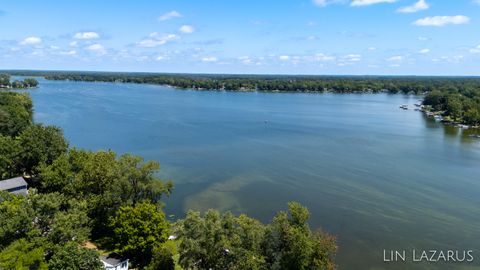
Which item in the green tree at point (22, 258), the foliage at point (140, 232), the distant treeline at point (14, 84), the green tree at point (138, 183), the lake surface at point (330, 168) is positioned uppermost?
the distant treeline at point (14, 84)

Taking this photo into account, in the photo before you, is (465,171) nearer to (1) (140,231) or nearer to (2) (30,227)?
(1) (140,231)

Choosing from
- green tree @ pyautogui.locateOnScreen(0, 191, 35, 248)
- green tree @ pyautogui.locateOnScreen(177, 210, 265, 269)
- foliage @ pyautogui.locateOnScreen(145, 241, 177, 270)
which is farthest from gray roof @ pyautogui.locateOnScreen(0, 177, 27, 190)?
green tree @ pyautogui.locateOnScreen(177, 210, 265, 269)

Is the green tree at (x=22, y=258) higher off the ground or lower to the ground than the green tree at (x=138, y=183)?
lower

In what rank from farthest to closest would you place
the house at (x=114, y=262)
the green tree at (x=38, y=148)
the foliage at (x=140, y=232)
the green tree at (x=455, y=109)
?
the green tree at (x=455, y=109)
the green tree at (x=38, y=148)
the foliage at (x=140, y=232)
the house at (x=114, y=262)

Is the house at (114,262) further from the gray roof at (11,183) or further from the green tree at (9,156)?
the green tree at (9,156)

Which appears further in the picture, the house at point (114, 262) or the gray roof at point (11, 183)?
the gray roof at point (11, 183)

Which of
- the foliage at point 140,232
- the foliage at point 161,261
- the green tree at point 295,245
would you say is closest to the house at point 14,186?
the foliage at point 140,232

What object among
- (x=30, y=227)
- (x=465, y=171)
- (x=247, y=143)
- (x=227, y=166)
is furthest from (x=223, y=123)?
(x=30, y=227)
